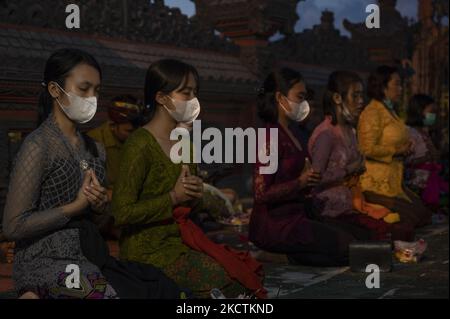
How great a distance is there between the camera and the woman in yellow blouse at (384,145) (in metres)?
8.08

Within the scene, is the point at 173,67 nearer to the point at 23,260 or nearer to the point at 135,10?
the point at 23,260

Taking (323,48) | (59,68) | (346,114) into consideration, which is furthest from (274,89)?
(323,48)

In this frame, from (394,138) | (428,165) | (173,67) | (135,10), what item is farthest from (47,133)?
(428,165)

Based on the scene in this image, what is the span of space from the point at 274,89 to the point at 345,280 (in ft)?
5.66

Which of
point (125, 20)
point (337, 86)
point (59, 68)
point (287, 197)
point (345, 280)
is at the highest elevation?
point (125, 20)

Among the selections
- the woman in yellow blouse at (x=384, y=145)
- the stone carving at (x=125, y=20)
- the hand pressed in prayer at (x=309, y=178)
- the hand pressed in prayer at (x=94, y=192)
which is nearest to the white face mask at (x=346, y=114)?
the woman in yellow blouse at (x=384, y=145)

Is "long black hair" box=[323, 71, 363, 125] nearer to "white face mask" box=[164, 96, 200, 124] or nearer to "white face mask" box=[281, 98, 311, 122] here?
"white face mask" box=[281, 98, 311, 122]

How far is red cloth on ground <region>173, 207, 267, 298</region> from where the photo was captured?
4445 millimetres

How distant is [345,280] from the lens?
6.04m

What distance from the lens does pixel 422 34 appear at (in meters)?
18.1

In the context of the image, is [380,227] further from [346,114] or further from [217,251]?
[217,251]

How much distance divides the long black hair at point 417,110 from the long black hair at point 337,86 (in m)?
3.29

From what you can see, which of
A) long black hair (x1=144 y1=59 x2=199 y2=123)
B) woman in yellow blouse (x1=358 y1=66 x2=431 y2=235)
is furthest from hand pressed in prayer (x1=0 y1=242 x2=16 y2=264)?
woman in yellow blouse (x1=358 y1=66 x2=431 y2=235)
